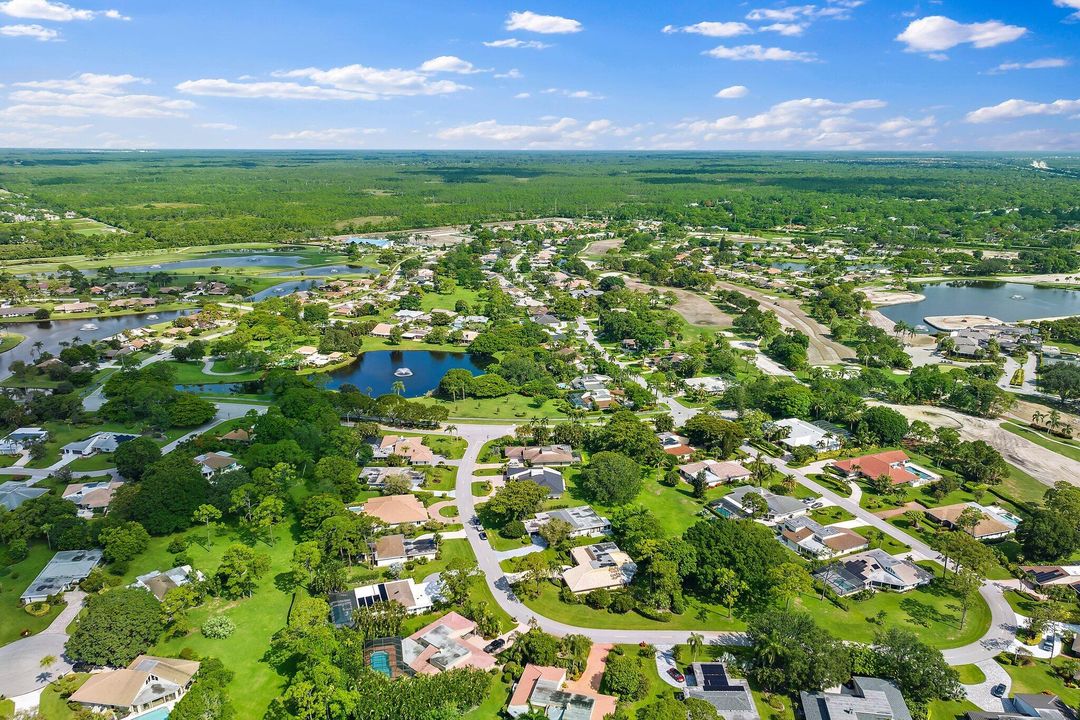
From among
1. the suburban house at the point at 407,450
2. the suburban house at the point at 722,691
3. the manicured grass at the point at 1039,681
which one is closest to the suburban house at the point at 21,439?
the suburban house at the point at 407,450

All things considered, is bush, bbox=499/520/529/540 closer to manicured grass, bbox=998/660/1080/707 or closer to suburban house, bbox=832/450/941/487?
manicured grass, bbox=998/660/1080/707

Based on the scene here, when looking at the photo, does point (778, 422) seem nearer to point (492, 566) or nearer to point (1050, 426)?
point (1050, 426)

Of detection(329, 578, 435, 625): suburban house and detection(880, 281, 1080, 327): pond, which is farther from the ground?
detection(880, 281, 1080, 327): pond

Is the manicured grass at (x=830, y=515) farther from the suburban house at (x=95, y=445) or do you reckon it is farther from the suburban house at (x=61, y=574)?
the suburban house at (x=95, y=445)

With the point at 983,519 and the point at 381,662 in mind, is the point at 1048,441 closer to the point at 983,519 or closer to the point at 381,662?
the point at 983,519

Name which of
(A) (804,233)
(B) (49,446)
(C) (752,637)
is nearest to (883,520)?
(C) (752,637)

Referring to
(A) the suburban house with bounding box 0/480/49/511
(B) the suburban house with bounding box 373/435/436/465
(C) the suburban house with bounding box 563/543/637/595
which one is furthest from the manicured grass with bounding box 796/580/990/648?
(A) the suburban house with bounding box 0/480/49/511
